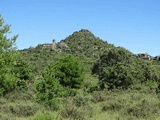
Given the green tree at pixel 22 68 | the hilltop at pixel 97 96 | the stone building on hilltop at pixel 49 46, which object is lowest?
the hilltop at pixel 97 96

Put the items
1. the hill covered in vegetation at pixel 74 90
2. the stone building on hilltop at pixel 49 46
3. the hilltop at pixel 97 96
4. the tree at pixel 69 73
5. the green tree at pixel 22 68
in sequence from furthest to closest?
1. the stone building on hilltop at pixel 49 46
2. the green tree at pixel 22 68
3. the tree at pixel 69 73
4. the hill covered in vegetation at pixel 74 90
5. the hilltop at pixel 97 96

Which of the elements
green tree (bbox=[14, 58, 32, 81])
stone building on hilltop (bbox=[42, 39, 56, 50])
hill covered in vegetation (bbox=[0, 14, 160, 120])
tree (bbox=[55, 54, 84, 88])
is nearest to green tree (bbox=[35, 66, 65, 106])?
hill covered in vegetation (bbox=[0, 14, 160, 120])

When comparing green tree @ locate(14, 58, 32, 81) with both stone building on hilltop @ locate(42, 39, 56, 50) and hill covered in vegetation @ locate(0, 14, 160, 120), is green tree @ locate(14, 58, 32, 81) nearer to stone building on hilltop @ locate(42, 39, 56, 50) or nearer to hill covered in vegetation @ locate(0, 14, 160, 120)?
hill covered in vegetation @ locate(0, 14, 160, 120)

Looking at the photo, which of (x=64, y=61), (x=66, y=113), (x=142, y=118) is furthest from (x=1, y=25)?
(x=64, y=61)

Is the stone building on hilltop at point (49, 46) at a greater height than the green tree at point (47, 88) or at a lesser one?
greater

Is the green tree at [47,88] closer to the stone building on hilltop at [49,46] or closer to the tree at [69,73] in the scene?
→ the tree at [69,73]

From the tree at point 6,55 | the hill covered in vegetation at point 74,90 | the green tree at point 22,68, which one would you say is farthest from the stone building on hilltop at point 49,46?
the tree at point 6,55

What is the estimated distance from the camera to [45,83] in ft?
65.6

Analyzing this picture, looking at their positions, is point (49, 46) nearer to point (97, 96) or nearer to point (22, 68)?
point (22, 68)

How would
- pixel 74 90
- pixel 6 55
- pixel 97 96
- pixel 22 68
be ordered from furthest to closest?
1. pixel 22 68
2. pixel 74 90
3. pixel 97 96
4. pixel 6 55

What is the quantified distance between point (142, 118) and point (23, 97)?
54.0ft

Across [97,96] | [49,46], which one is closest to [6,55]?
[97,96]

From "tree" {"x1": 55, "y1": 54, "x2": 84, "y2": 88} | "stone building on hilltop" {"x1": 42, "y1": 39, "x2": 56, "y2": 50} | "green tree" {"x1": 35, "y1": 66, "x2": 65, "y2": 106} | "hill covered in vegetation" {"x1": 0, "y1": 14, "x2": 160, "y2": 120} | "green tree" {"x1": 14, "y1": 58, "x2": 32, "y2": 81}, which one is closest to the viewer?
"hill covered in vegetation" {"x1": 0, "y1": 14, "x2": 160, "y2": 120}

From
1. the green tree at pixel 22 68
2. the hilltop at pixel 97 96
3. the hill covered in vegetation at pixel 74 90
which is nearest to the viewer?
the hilltop at pixel 97 96
